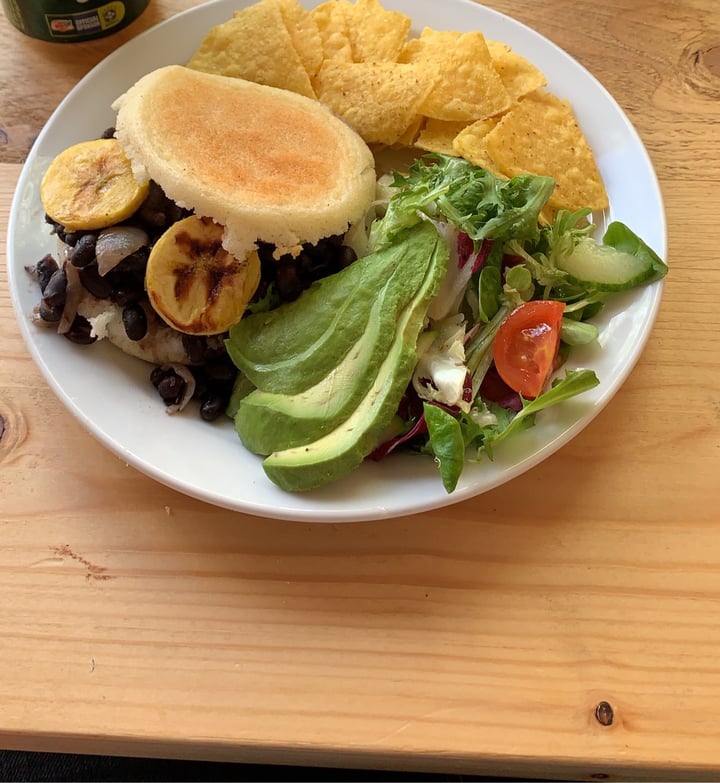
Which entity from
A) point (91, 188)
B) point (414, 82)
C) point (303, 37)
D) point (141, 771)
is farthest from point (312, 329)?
point (141, 771)

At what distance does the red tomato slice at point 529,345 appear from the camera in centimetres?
130

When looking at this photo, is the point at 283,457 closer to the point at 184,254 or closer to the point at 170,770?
the point at 184,254

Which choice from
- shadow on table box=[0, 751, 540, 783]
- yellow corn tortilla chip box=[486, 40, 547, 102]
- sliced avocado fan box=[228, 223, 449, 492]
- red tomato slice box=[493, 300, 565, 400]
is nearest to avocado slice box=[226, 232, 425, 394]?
sliced avocado fan box=[228, 223, 449, 492]

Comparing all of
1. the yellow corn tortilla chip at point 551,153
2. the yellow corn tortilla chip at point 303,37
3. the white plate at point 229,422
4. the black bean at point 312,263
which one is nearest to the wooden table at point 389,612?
the white plate at point 229,422

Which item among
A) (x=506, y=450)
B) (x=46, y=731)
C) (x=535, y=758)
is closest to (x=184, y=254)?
(x=506, y=450)

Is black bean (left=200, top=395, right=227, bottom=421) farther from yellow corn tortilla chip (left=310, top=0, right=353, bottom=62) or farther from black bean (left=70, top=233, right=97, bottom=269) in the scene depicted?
yellow corn tortilla chip (left=310, top=0, right=353, bottom=62)

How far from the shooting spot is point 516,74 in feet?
5.38

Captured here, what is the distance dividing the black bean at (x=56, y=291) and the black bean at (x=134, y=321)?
0.11m

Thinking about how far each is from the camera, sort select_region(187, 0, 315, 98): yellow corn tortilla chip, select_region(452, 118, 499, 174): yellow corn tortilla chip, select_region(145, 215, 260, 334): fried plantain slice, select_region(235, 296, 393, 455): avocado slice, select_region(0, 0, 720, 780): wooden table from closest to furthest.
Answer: select_region(0, 0, 720, 780): wooden table → select_region(235, 296, 393, 455): avocado slice → select_region(145, 215, 260, 334): fried plantain slice → select_region(452, 118, 499, 174): yellow corn tortilla chip → select_region(187, 0, 315, 98): yellow corn tortilla chip

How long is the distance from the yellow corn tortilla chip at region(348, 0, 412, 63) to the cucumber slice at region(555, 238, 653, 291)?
628mm

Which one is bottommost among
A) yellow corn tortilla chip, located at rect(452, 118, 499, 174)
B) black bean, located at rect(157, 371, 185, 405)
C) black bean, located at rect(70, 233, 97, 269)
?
black bean, located at rect(157, 371, 185, 405)

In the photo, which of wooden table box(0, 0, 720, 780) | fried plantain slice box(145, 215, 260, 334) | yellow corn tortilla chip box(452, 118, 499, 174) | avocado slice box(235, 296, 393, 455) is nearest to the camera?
wooden table box(0, 0, 720, 780)

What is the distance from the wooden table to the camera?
116 cm

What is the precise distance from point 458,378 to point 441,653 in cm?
45
